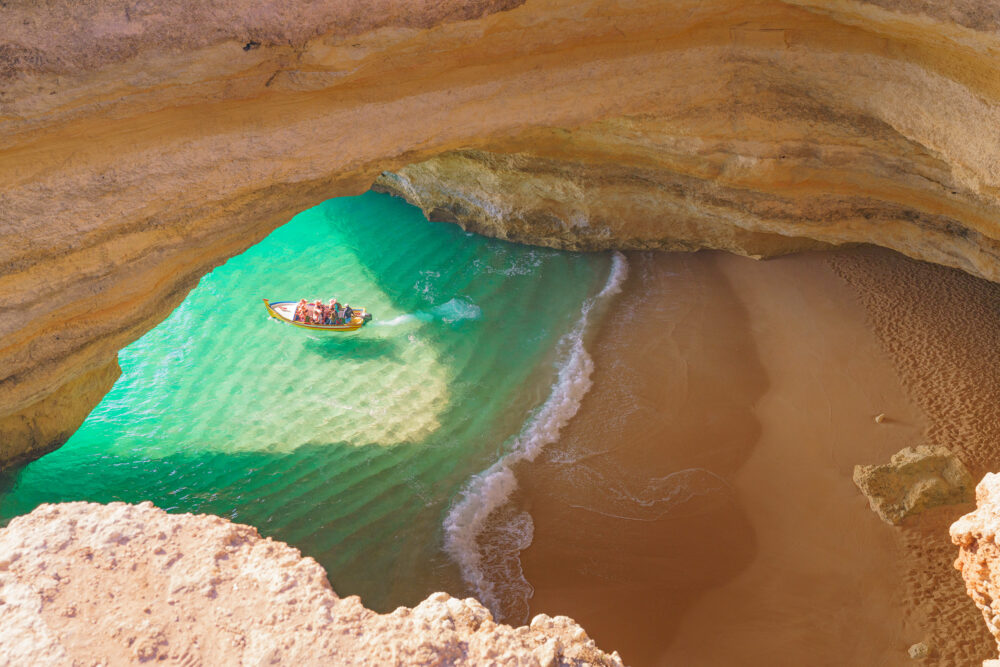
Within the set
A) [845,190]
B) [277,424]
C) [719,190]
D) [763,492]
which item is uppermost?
[845,190]

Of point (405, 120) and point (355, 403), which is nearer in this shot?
point (405, 120)

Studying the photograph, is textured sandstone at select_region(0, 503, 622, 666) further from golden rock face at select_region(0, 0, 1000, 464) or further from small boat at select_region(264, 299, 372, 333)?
small boat at select_region(264, 299, 372, 333)

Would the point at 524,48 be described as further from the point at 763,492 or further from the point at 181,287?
A: the point at 763,492

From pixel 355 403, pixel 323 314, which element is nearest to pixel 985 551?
pixel 355 403

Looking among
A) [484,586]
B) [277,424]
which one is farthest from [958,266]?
[277,424]

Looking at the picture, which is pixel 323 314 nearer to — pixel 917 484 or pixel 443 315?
pixel 443 315

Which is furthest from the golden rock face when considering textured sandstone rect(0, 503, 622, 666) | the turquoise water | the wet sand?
textured sandstone rect(0, 503, 622, 666)

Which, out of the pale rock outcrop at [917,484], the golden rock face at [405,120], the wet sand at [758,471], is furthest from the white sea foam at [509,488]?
the pale rock outcrop at [917,484]
